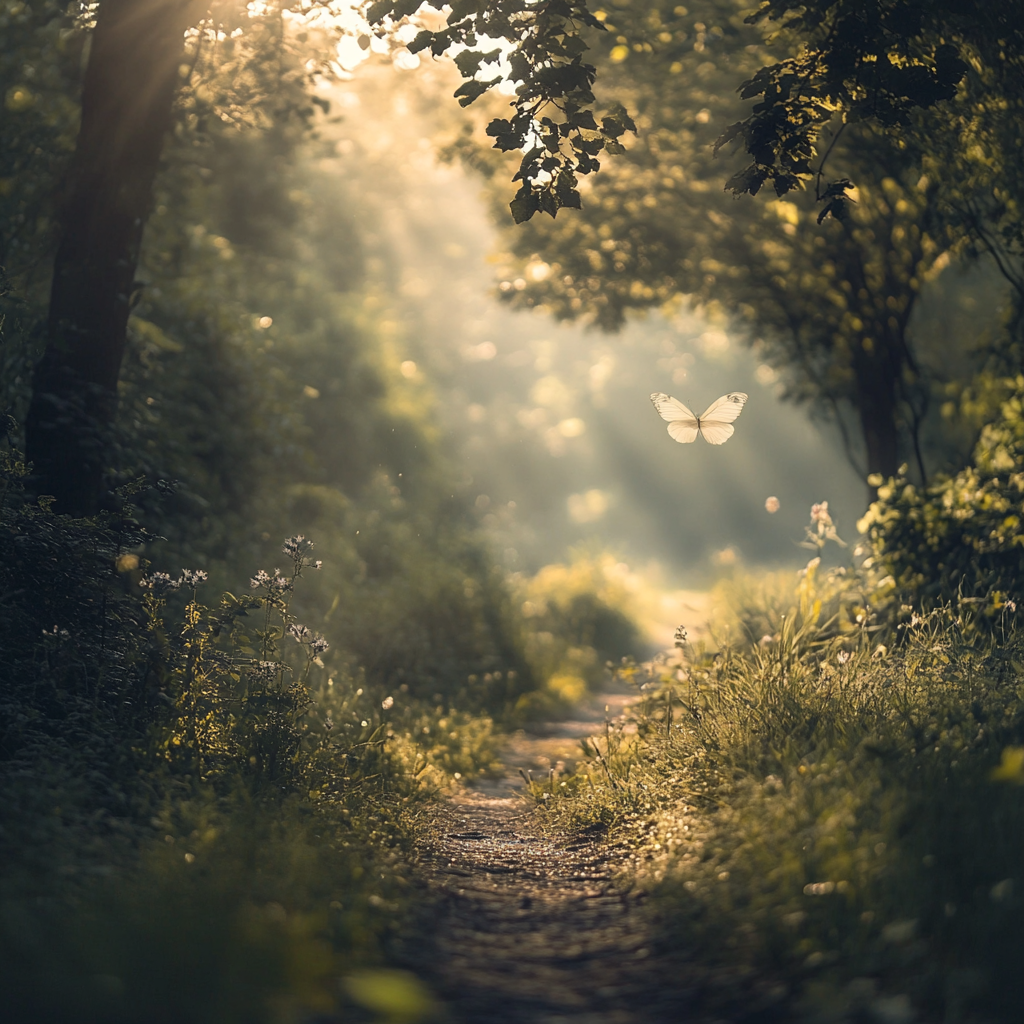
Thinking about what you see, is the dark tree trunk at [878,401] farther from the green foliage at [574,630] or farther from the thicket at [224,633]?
the thicket at [224,633]

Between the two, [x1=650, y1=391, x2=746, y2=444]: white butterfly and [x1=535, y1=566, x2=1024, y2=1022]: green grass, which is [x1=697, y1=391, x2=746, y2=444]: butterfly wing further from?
[x1=535, y1=566, x2=1024, y2=1022]: green grass

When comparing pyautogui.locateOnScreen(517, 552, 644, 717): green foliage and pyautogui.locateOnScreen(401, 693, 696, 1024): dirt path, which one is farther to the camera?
pyautogui.locateOnScreen(517, 552, 644, 717): green foliage

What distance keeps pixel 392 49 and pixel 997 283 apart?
1048 centimetres

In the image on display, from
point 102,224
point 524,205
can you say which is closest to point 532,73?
point 524,205

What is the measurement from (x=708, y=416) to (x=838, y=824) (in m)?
3.24

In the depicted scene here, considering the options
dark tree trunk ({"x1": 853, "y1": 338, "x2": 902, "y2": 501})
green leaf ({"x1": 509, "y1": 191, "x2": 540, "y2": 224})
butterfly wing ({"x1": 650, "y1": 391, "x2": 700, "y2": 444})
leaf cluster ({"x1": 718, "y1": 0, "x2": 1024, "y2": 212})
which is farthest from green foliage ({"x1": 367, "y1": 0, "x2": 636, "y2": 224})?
dark tree trunk ({"x1": 853, "y1": 338, "x2": 902, "y2": 501})

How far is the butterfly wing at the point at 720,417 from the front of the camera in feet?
20.9

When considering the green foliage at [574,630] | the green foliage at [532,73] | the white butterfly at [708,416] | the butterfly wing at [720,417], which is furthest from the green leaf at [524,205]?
the green foliage at [574,630]

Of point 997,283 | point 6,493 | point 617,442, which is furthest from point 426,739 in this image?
point 617,442

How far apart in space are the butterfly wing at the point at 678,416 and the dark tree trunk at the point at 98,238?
3656 millimetres

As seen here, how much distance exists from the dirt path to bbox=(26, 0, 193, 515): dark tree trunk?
10.9 feet

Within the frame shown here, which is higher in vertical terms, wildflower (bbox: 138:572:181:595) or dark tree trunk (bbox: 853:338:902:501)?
dark tree trunk (bbox: 853:338:902:501)

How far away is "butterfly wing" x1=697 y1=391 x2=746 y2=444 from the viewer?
20.9ft

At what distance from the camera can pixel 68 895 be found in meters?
3.56
